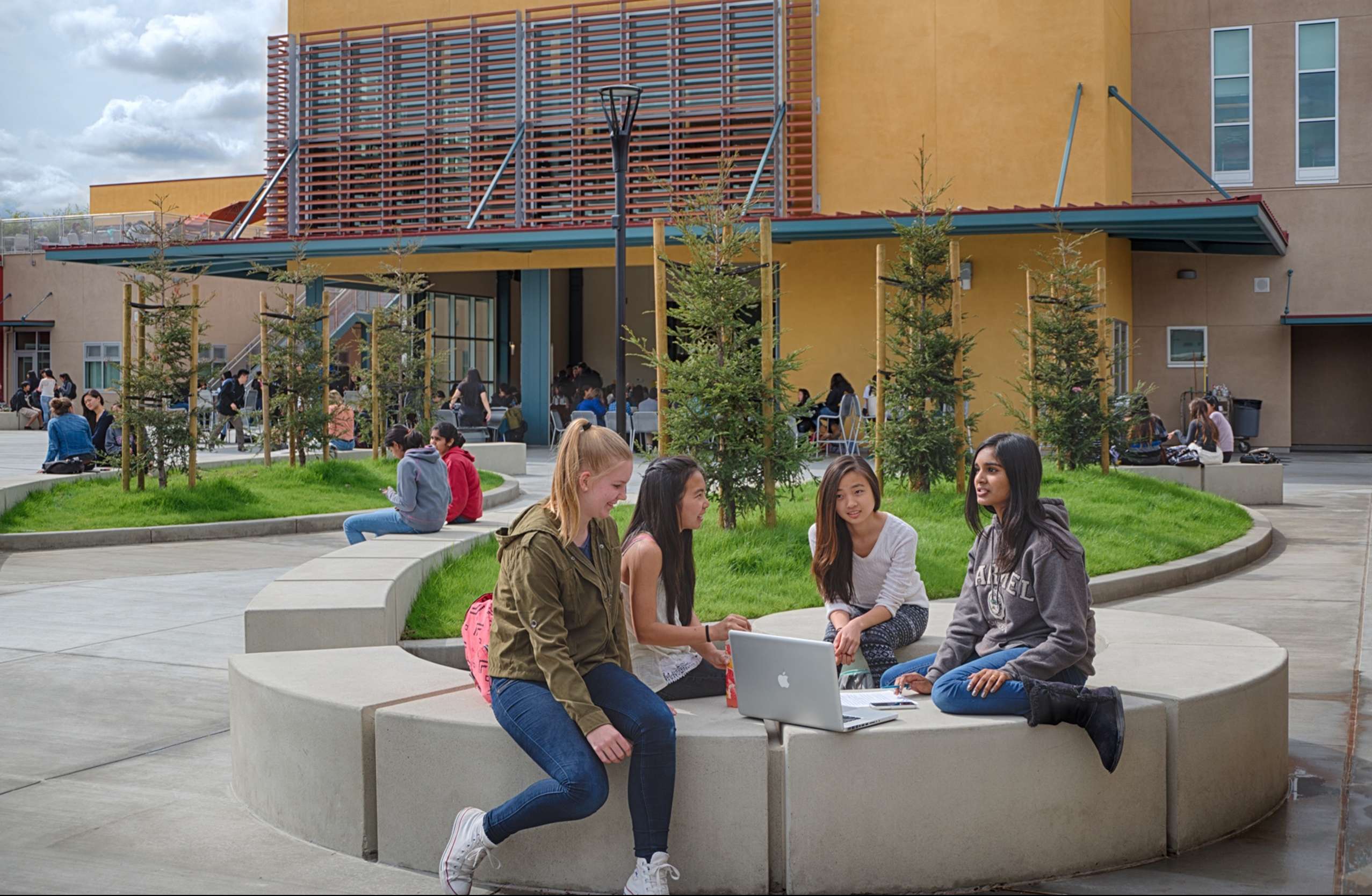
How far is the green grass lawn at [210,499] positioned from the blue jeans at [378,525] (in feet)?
13.3

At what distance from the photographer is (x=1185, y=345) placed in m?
27.8

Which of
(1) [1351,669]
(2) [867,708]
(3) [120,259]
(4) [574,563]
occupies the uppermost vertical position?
(3) [120,259]

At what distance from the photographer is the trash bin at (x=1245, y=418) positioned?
27.0 metres

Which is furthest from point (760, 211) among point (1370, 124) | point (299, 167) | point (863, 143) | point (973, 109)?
point (1370, 124)

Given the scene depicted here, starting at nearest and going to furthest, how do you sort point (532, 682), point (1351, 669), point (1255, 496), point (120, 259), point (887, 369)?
1. point (532, 682)
2. point (1351, 669)
3. point (887, 369)
4. point (1255, 496)
5. point (120, 259)

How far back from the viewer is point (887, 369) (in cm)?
1352

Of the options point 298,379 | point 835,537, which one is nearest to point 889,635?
point 835,537

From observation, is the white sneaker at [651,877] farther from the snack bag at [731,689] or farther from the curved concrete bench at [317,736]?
the curved concrete bench at [317,736]

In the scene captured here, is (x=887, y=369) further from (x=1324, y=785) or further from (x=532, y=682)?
(x=532, y=682)

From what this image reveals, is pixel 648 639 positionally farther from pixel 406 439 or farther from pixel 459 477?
pixel 459 477

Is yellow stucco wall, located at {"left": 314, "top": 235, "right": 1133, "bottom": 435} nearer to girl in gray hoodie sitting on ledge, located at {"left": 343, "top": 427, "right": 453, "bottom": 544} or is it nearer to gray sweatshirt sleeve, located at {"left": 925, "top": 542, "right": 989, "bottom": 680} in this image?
girl in gray hoodie sitting on ledge, located at {"left": 343, "top": 427, "right": 453, "bottom": 544}

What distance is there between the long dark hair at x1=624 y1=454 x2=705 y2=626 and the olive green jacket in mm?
486

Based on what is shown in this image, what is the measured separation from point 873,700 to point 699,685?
0.64 m

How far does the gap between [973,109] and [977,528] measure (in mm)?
20321
